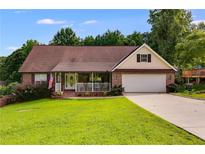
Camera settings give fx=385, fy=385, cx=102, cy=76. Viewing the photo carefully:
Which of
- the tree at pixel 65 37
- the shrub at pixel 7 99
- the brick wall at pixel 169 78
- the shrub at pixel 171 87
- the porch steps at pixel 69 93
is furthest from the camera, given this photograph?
the tree at pixel 65 37

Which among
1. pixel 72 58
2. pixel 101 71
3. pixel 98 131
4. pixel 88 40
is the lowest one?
pixel 98 131

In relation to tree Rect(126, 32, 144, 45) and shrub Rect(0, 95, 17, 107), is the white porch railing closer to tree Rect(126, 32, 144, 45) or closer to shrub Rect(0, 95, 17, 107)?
shrub Rect(0, 95, 17, 107)

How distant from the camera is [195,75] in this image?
3691cm

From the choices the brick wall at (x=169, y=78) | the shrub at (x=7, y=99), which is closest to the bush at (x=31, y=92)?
the shrub at (x=7, y=99)

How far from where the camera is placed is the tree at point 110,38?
4909 cm

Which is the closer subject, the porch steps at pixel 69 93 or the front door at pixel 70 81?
the porch steps at pixel 69 93

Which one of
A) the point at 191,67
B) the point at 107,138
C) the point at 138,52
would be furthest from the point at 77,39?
the point at 107,138

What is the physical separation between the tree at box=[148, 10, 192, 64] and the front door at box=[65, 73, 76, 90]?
42.2ft

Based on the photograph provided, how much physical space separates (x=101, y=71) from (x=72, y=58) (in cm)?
352

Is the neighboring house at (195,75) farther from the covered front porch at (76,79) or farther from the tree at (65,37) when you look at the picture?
the tree at (65,37)

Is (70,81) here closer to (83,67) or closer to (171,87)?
(83,67)

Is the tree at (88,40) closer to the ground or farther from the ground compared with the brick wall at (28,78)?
farther from the ground

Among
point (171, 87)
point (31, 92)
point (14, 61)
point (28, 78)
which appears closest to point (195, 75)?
point (171, 87)
